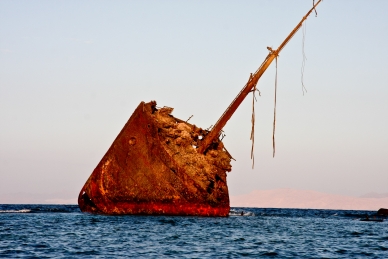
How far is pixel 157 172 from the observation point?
24172 millimetres

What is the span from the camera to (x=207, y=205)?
25.3 m

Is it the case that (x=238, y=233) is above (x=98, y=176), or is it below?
below

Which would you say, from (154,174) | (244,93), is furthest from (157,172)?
(244,93)

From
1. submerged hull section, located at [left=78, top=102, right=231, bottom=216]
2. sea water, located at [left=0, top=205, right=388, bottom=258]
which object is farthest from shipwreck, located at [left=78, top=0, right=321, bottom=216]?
sea water, located at [left=0, top=205, right=388, bottom=258]

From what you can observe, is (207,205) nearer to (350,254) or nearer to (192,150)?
(192,150)

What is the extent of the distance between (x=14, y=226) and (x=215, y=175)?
27.3 ft

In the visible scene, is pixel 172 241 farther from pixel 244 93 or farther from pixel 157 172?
pixel 244 93

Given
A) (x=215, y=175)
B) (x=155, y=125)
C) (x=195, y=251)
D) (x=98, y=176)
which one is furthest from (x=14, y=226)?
(x=195, y=251)

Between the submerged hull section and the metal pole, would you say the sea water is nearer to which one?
the submerged hull section

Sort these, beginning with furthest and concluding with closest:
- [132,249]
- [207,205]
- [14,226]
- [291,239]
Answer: [207,205]
[14,226]
[291,239]
[132,249]

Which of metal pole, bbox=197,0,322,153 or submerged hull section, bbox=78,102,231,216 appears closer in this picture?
submerged hull section, bbox=78,102,231,216

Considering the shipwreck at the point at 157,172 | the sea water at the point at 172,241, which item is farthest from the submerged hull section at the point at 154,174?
the sea water at the point at 172,241

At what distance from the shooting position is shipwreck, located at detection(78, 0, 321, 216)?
2422 centimetres

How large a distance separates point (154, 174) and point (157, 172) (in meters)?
0.14
